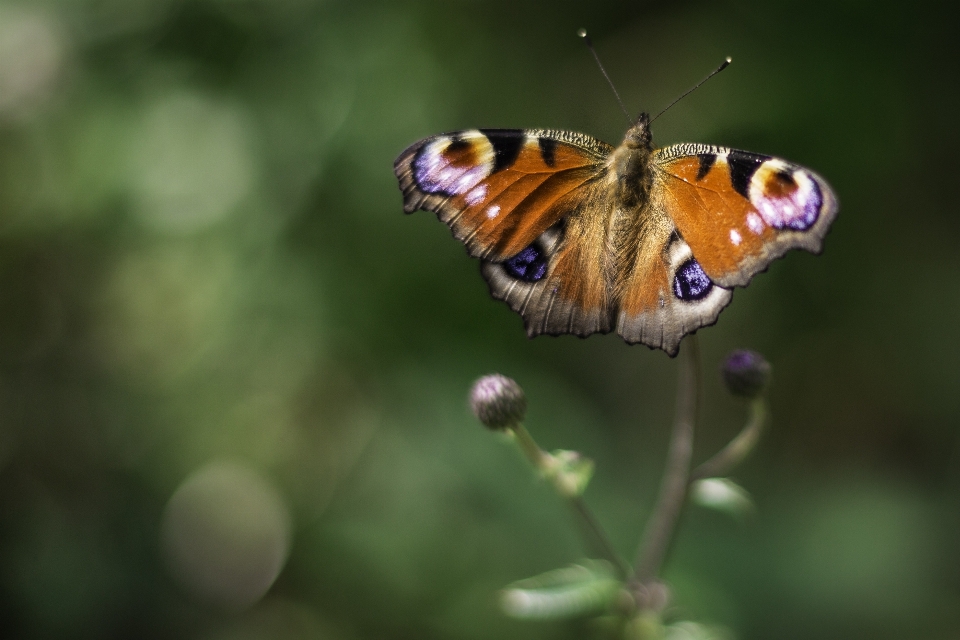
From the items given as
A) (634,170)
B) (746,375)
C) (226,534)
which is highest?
(634,170)

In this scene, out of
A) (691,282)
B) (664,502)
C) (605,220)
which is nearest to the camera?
(691,282)

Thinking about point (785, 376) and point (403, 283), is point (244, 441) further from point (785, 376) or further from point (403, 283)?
point (785, 376)

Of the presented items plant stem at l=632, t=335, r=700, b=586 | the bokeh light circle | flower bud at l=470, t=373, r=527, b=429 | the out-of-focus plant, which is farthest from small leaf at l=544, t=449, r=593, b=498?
the bokeh light circle

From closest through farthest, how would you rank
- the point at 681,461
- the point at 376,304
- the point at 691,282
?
the point at 691,282 → the point at 681,461 → the point at 376,304

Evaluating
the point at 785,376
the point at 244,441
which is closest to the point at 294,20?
the point at 244,441

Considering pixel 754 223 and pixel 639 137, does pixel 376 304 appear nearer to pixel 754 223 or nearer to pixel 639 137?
pixel 639 137

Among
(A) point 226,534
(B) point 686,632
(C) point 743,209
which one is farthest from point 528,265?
(A) point 226,534
